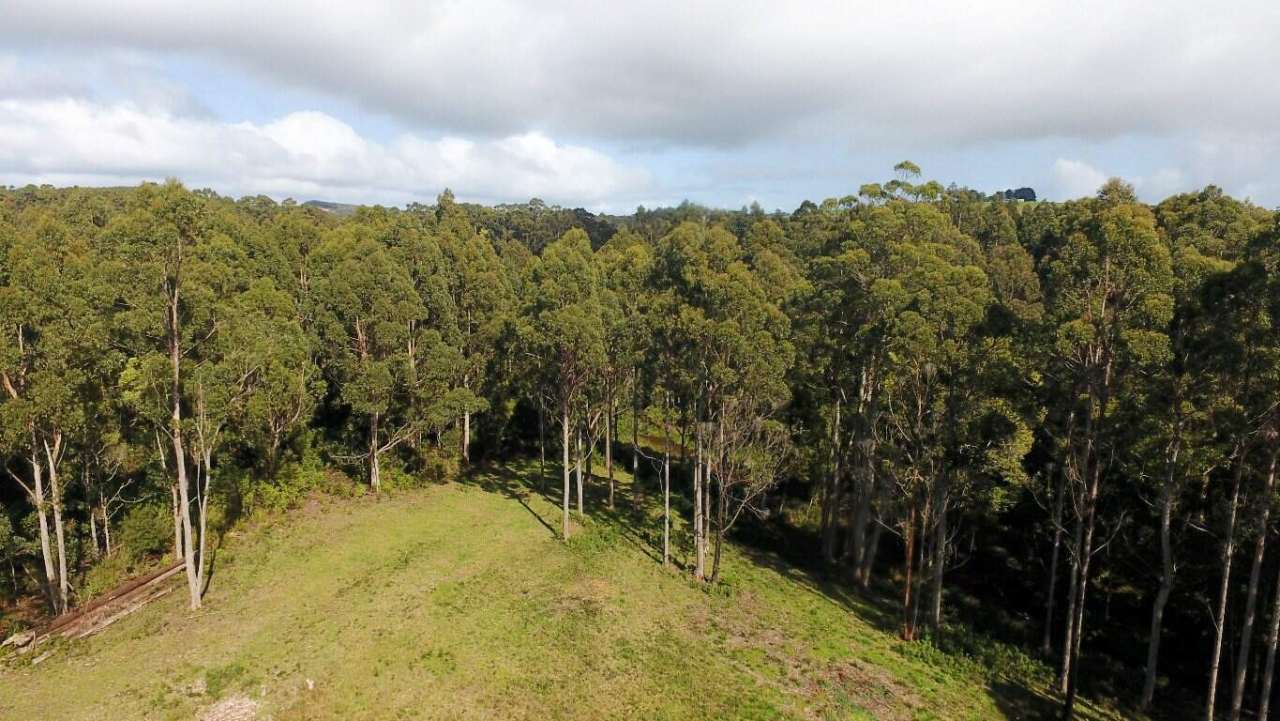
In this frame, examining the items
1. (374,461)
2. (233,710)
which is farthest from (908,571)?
(374,461)

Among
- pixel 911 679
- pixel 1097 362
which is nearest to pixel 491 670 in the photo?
pixel 911 679

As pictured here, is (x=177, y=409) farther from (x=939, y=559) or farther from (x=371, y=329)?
(x=939, y=559)

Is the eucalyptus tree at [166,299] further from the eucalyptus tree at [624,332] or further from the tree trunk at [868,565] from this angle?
the tree trunk at [868,565]

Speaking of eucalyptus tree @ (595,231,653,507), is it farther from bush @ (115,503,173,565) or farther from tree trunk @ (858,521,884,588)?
bush @ (115,503,173,565)

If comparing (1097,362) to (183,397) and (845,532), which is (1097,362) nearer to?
(845,532)

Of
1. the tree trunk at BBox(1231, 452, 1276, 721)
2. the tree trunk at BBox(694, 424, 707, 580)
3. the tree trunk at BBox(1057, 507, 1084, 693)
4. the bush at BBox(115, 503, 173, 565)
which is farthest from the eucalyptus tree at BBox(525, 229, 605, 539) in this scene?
the tree trunk at BBox(1231, 452, 1276, 721)

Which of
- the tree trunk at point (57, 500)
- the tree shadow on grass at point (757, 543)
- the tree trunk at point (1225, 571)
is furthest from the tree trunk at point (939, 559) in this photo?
the tree trunk at point (57, 500)
